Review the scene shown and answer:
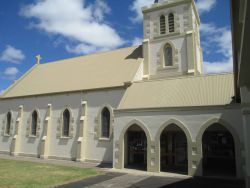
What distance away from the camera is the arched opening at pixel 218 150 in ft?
53.2

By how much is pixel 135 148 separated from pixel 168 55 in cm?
961

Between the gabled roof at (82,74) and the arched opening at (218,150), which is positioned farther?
the gabled roof at (82,74)

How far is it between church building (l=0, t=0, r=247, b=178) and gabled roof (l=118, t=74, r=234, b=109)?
7cm

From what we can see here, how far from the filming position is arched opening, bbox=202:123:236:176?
16.2 m

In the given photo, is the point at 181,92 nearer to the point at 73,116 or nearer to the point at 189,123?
the point at 189,123

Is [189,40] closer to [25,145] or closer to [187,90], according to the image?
[187,90]

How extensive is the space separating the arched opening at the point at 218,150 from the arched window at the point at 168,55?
8432 millimetres

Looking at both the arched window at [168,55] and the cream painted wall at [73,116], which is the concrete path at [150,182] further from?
the arched window at [168,55]

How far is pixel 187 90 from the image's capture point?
1716cm

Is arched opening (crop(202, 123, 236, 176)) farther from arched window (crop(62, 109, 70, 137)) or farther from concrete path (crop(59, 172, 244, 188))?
arched window (crop(62, 109, 70, 137))

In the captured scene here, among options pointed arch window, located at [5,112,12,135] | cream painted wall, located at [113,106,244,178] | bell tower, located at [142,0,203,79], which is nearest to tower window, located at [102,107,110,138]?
cream painted wall, located at [113,106,244,178]

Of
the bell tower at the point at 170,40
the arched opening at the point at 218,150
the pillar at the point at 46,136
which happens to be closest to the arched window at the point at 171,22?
the bell tower at the point at 170,40

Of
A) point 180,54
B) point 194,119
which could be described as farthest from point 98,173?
point 180,54

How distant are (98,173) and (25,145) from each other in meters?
13.1
